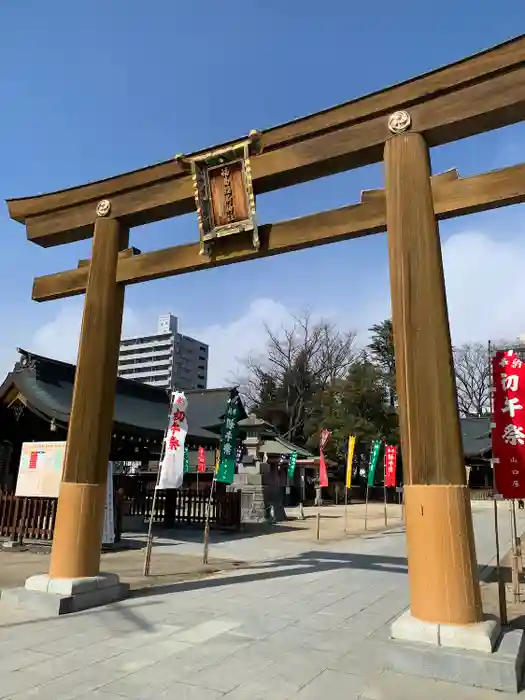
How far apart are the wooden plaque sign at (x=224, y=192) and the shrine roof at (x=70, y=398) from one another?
7780 millimetres

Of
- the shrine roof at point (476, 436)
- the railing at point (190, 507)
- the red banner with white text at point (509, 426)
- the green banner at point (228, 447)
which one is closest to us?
the red banner with white text at point (509, 426)

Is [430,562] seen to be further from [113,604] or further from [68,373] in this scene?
[68,373]

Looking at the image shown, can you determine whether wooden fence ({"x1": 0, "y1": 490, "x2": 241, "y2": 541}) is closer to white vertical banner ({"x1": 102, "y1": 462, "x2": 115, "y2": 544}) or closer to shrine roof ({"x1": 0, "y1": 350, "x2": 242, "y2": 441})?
white vertical banner ({"x1": 102, "y1": 462, "x2": 115, "y2": 544})

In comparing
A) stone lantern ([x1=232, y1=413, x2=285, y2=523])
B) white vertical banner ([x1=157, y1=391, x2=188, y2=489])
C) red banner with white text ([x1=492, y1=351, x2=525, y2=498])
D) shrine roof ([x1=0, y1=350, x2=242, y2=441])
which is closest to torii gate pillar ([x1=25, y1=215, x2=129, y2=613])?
white vertical banner ([x1=157, y1=391, x2=188, y2=489])

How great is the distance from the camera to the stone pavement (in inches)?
151

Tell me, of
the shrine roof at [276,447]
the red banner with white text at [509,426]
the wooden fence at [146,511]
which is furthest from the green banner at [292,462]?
the red banner with white text at [509,426]

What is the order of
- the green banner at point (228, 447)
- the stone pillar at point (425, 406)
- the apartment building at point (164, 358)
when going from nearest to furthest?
the stone pillar at point (425, 406)
the green banner at point (228, 447)
the apartment building at point (164, 358)

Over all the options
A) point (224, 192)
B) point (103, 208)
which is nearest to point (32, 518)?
point (103, 208)

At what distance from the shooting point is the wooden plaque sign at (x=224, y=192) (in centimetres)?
637

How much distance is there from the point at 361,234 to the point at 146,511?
1534cm

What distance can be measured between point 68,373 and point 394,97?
13.0 m

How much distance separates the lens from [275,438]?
104 ft

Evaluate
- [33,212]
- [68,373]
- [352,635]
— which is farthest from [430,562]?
[68,373]

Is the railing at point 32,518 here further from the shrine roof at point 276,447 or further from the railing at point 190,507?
the shrine roof at point 276,447
